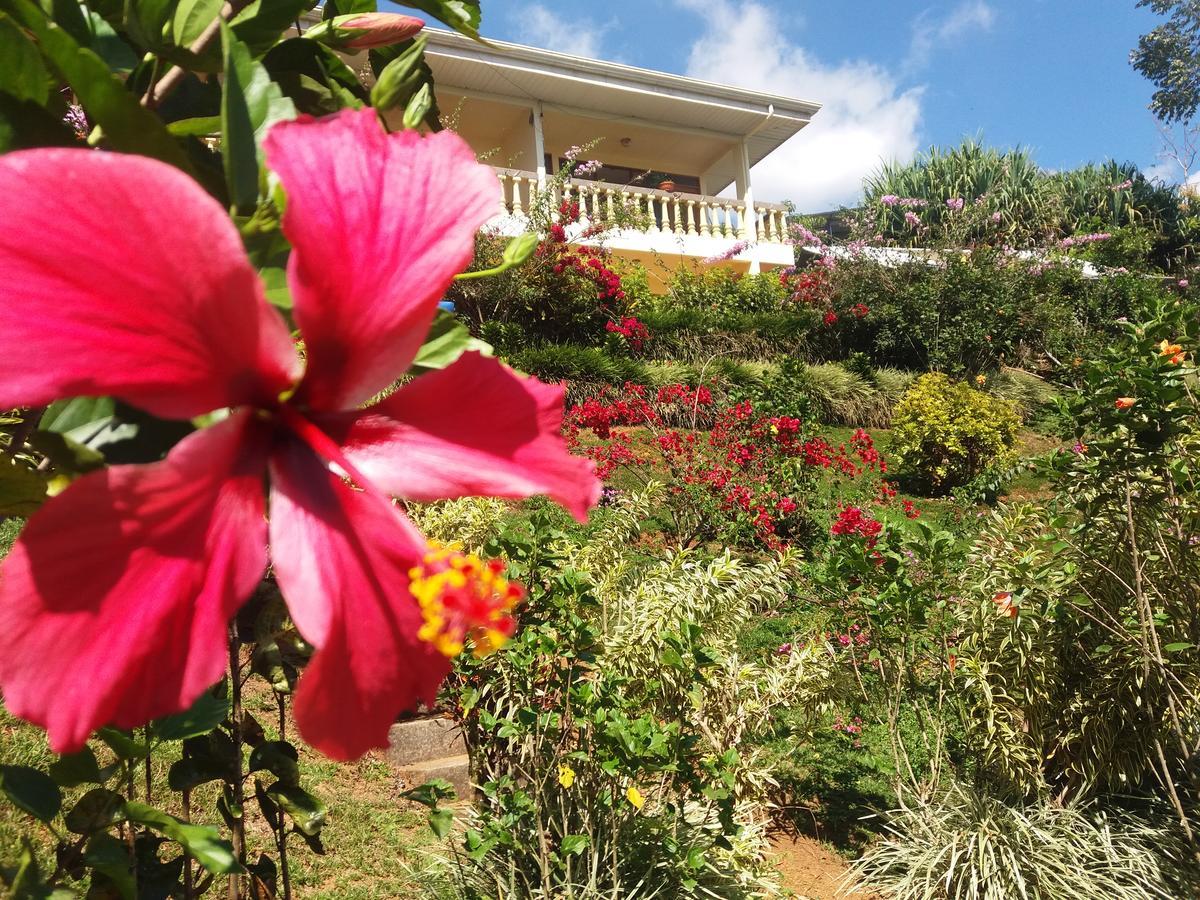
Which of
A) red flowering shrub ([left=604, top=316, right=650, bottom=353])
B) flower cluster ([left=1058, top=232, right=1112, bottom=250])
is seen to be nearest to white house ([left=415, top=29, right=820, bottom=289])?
red flowering shrub ([left=604, top=316, right=650, bottom=353])

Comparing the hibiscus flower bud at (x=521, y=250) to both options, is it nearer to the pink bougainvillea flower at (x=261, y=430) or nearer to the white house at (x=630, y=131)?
the pink bougainvillea flower at (x=261, y=430)

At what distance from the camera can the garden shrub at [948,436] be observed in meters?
10.2

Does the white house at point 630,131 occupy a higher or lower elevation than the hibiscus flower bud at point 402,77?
higher

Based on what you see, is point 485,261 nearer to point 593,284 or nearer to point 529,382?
point 593,284

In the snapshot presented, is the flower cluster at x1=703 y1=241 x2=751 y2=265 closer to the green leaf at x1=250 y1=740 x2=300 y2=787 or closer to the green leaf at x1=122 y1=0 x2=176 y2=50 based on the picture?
the green leaf at x1=250 y1=740 x2=300 y2=787

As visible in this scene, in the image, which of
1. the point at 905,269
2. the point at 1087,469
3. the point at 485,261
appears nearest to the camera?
the point at 1087,469

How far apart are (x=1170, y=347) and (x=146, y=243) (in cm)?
384

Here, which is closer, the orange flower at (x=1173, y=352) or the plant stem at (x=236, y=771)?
the plant stem at (x=236, y=771)

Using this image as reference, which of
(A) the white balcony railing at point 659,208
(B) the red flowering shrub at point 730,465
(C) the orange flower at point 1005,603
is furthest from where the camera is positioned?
(A) the white balcony railing at point 659,208

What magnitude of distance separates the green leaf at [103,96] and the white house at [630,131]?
37.1ft

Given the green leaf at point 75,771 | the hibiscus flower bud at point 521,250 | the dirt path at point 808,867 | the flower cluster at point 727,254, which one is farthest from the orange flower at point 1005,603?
the flower cluster at point 727,254

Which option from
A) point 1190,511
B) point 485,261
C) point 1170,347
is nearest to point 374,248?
point 1170,347

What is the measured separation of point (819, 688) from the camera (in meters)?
4.07

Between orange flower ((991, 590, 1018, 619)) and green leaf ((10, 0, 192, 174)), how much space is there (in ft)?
14.0
